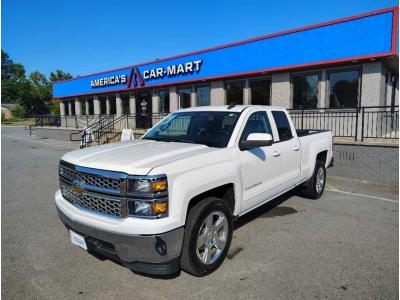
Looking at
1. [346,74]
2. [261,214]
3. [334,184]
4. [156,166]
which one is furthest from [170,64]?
[156,166]

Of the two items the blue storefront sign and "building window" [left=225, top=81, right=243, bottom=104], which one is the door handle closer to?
the blue storefront sign

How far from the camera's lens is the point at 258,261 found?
3633mm

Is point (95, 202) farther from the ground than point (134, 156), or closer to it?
closer to it

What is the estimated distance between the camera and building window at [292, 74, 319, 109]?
12398mm

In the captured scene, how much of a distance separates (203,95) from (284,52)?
5.26 metres

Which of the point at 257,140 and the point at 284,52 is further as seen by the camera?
the point at 284,52

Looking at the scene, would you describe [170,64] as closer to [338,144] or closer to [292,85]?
[292,85]

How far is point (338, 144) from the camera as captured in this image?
9211 mm

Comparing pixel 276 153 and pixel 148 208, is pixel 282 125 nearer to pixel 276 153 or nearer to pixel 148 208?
pixel 276 153

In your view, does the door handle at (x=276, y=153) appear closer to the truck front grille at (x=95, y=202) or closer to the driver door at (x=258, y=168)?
the driver door at (x=258, y=168)

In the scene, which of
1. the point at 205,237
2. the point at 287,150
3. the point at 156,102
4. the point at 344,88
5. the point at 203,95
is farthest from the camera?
the point at 156,102

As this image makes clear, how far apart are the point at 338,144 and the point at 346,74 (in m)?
3.87

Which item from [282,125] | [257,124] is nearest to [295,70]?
[282,125]

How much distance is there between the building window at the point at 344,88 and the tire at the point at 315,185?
6.34 metres
